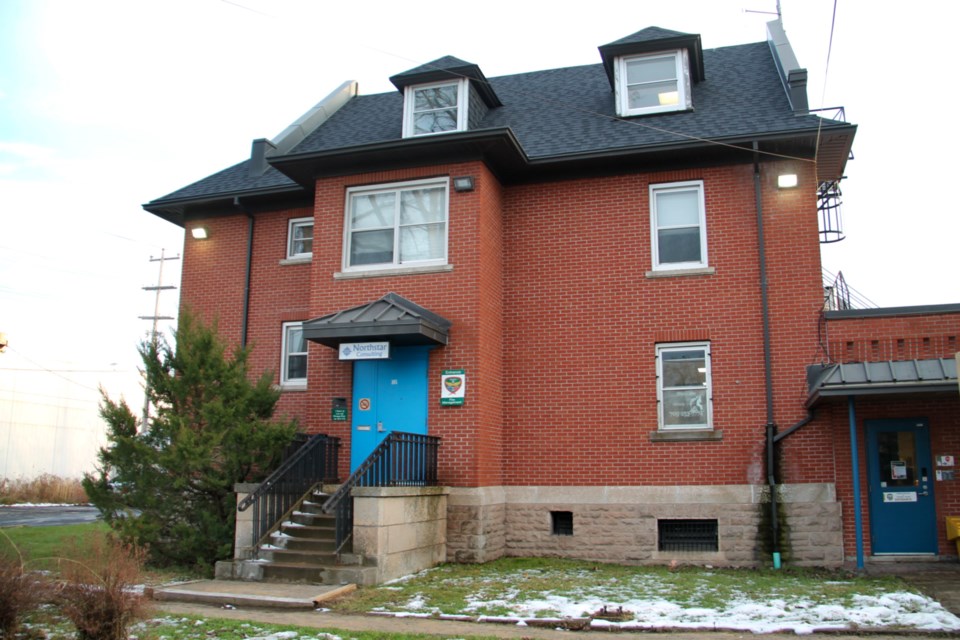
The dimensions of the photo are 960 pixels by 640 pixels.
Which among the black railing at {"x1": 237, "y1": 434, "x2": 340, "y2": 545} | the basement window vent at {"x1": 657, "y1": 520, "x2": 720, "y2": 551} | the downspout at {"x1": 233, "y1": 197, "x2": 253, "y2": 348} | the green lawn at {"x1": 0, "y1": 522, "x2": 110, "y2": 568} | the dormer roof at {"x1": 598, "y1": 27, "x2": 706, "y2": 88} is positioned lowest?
the green lawn at {"x1": 0, "y1": 522, "x2": 110, "y2": 568}

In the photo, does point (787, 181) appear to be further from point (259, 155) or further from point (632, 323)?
point (259, 155)

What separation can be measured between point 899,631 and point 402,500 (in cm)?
636

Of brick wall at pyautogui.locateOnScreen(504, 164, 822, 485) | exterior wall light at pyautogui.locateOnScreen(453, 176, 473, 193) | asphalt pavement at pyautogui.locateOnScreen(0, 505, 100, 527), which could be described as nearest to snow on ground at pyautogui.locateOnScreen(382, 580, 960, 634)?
brick wall at pyautogui.locateOnScreen(504, 164, 822, 485)

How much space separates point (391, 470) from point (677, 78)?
944 cm

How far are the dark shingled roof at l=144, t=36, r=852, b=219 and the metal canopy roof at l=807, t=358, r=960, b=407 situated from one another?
158 inches

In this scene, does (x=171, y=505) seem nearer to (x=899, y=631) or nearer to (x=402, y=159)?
(x=402, y=159)

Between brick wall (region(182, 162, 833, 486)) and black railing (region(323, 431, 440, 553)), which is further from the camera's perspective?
brick wall (region(182, 162, 833, 486))

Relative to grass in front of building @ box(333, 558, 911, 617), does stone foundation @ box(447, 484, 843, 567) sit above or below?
above

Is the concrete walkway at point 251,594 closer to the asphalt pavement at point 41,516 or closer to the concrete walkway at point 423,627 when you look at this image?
the concrete walkway at point 423,627

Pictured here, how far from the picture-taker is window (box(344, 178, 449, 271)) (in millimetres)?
14508

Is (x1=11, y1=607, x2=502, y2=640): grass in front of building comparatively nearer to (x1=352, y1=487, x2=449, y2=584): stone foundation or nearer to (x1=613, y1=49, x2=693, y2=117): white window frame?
(x1=352, y1=487, x2=449, y2=584): stone foundation

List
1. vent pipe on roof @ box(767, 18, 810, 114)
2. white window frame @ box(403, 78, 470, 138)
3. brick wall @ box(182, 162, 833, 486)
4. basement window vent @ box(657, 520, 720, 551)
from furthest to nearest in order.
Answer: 1. white window frame @ box(403, 78, 470, 138)
2. vent pipe on roof @ box(767, 18, 810, 114)
3. brick wall @ box(182, 162, 833, 486)
4. basement window vent @ box(657, 520, 720, 551)

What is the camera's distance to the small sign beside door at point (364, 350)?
13.5m

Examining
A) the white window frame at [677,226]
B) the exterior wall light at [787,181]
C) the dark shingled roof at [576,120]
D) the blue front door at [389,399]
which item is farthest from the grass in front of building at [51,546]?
the exterior wall light at [787,181]
